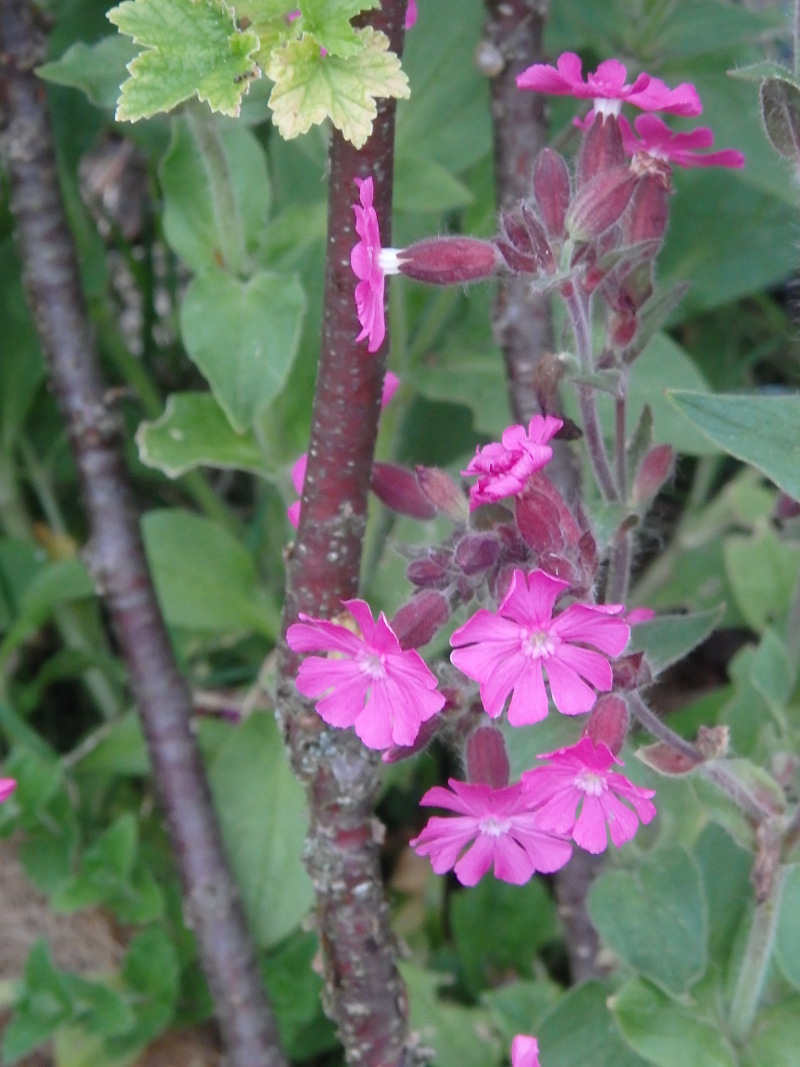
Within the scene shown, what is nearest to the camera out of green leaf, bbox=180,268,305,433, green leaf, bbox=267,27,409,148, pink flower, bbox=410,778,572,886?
green leaf, bbox=267,27,409,148

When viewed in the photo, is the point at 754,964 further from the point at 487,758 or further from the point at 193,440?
the point at 193,440

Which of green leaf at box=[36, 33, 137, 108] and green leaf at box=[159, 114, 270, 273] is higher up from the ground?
green leaf at box=[36, 33, 137, 108]

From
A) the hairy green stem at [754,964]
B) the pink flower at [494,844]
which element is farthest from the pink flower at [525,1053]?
the hairy green stem at [754,964]

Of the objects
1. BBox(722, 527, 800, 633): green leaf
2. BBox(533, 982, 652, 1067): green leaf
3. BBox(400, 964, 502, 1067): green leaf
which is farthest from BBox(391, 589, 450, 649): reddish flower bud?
BBox(722, 527, 800, 633): green leaf

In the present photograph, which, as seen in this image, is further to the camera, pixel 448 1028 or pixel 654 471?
pixel 448 1028

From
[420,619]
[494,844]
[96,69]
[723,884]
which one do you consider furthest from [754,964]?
[96,69]

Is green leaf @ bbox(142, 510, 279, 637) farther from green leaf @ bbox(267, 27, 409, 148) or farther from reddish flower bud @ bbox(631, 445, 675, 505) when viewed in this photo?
green leaf @ bbox(267, 27, 409, 148)

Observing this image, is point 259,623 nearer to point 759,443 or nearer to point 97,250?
point 97,250

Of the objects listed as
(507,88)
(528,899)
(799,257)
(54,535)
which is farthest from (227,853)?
(799,257)
